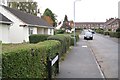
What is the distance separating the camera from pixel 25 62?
6738 mm

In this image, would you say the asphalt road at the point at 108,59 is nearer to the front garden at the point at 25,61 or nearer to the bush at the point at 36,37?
the front garden at the point at 25,61

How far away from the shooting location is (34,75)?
7.63 meters

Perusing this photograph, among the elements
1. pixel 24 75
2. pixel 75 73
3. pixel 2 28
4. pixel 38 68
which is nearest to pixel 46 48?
pixel 38 68

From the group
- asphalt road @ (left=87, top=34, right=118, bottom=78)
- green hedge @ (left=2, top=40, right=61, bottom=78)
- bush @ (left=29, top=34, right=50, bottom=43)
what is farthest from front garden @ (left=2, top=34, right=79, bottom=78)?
bush @ (left=29, top=34, right=50, bottom=43)

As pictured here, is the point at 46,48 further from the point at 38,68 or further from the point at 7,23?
the point at 7,23

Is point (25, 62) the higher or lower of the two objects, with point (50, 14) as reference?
lower

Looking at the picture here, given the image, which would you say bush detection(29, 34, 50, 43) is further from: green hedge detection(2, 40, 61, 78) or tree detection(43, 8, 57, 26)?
tree detection(43, 8, 57, 26)

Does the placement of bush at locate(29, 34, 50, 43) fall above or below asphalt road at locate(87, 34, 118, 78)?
above

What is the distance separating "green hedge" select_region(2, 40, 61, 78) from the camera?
582cm

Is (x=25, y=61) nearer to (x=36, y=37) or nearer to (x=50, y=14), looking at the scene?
(x=36, y=37)

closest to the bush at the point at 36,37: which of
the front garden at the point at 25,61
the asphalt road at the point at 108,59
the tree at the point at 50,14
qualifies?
the asphalt road at the point at 108,59

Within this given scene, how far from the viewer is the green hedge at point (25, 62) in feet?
19.1

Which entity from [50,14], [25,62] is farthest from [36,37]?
[50,14]

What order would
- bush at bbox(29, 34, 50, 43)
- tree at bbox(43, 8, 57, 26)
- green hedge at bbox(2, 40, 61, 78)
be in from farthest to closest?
tree at bbox(43, 8, 57, 26) → bush at bbox(29, 34, 50, 43) → green hedge at bbox(2, 40, 61, 78)
